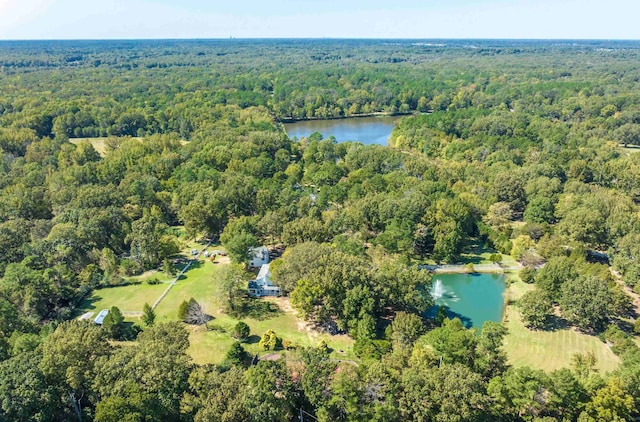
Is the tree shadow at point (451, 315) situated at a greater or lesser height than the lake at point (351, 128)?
lesser

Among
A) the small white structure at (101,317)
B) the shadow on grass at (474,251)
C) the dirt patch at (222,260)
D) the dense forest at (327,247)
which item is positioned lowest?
the shadow on grass at (474,251)

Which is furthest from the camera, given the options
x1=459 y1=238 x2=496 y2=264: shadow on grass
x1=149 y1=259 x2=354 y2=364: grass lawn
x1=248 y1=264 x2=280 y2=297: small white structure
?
x1=459 y1=238 x2=496 y2=264: shadow on grass

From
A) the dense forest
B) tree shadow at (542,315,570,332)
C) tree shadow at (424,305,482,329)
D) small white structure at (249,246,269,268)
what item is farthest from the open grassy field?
tree shadow at (542,315,570,332)

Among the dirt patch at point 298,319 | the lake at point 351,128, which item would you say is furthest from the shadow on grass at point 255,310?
the lake at point 351,128

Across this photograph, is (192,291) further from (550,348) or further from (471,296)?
(550,348)

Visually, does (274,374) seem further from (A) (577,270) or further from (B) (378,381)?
(A) (577,270)

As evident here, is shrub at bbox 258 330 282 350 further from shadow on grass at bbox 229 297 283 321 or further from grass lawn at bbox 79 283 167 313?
grass lawn at bbox 79 283 167 313

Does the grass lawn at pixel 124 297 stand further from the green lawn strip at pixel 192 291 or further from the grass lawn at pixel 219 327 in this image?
the grass lawn at pixel 219 327

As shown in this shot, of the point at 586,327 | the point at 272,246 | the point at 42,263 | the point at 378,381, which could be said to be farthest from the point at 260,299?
the point at 586,327
